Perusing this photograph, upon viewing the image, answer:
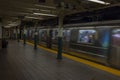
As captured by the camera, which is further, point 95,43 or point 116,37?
point 95,43

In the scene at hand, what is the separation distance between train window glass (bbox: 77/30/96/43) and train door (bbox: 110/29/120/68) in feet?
6.25

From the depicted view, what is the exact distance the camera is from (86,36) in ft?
38.0

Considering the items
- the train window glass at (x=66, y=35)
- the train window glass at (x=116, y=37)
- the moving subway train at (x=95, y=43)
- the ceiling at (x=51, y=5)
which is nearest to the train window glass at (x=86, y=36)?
the moving subway train at (x=95, y=43)

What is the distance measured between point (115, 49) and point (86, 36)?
3136 millimetres

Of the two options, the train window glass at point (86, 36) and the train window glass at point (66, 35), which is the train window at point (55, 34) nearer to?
the train window glass at point (66, 35)

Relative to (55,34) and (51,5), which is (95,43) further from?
(55,34)

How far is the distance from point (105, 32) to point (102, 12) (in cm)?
103

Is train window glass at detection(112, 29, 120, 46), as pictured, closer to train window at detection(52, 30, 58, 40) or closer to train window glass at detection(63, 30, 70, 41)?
train window glass at detection(63, 30, 70, 41)

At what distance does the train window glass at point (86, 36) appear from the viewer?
10.9m

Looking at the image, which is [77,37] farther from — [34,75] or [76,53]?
[34,75]

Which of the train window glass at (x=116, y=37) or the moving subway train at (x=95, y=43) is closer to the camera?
the train window glass at (x=116, y=37)

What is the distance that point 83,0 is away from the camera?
773 centimetres

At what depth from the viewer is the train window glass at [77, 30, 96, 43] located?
1086 centimetres

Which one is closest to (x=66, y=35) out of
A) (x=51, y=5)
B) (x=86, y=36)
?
(x=86, y=36)
